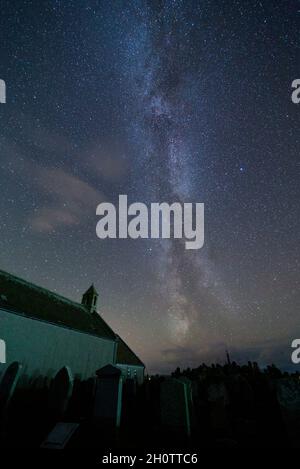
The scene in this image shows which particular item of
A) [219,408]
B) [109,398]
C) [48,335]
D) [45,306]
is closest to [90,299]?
[45,306]

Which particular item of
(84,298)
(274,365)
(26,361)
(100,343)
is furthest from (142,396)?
(84,298)

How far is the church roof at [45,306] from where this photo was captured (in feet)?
63.1

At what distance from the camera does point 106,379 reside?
26.9 feet

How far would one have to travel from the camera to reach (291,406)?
247 inches

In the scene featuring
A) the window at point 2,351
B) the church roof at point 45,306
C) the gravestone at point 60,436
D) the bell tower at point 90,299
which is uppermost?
the bell tower at point 90,299

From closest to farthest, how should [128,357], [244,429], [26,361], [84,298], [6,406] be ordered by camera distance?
[244,429] → [6,406] → [26,361] → [128,357] → [84,298]

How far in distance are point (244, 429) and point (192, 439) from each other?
166cm

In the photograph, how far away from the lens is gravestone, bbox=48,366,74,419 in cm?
842

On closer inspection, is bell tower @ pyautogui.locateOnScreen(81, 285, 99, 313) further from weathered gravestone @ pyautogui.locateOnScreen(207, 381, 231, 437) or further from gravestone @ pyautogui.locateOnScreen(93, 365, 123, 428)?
weathered gravestone @ pyautogui.locateOnScreen(207, 381, 231, 437)

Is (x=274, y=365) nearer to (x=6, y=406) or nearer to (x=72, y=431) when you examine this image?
(x=72, y=431)

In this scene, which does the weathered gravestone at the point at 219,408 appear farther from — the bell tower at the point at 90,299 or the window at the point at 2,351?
the bell tower at the point at 90,299

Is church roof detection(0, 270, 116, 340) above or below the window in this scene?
above

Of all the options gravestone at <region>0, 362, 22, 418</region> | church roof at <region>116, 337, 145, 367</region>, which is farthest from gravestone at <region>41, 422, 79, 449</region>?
church roof at <region>116, 337, 145, 367</region>

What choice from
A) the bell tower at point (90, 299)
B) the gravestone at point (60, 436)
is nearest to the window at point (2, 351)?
the gravestone at point (60, 436)
